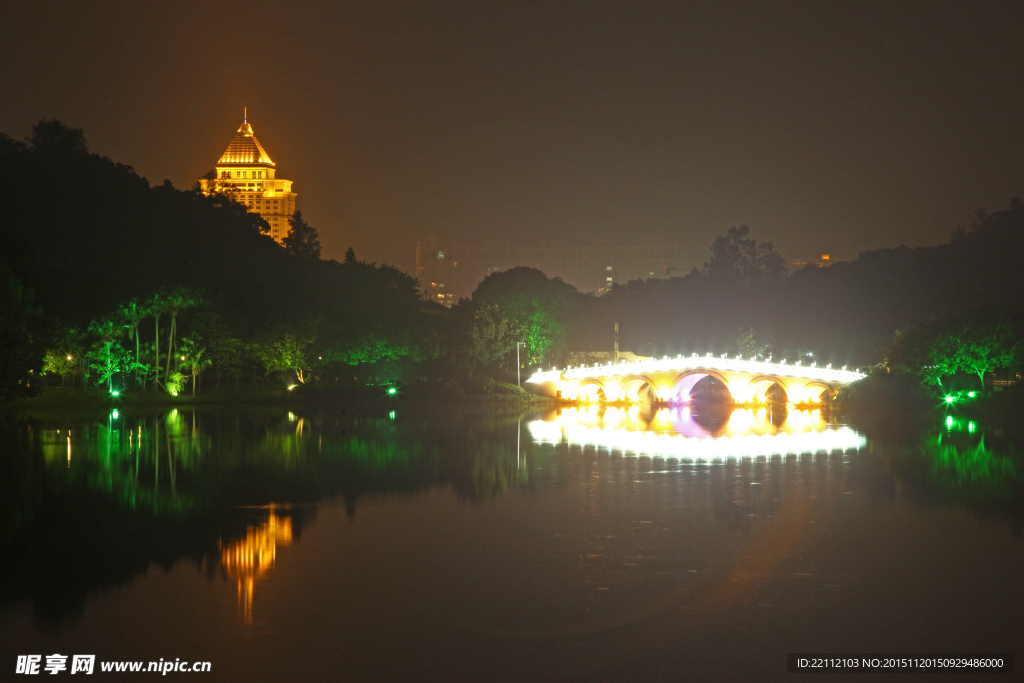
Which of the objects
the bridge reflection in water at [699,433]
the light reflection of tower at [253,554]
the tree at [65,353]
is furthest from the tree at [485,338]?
the light reflection of tower at [253,554]

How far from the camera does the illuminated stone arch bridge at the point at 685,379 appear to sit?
194 ft

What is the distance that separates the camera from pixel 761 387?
206 ft

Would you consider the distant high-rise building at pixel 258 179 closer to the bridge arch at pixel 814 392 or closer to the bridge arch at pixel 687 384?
the bridge arch at pixel 687 384

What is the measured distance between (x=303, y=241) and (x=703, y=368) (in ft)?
147

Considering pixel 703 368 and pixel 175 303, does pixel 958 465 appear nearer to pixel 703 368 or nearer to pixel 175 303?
pixel 703 368

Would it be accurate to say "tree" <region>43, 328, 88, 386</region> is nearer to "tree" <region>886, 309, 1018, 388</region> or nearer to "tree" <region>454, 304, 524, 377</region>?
"tree" <region>454, 304, 524, 377</region>

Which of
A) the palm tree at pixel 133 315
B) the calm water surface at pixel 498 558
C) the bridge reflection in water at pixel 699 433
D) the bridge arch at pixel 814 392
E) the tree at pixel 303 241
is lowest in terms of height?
the calm water surface at pixel 498 558

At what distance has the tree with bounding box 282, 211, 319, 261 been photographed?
92150mm

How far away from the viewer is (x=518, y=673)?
12250 mm

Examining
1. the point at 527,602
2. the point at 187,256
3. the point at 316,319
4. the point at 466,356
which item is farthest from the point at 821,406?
the point at 527,602

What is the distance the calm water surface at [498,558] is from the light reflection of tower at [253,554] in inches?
3.2

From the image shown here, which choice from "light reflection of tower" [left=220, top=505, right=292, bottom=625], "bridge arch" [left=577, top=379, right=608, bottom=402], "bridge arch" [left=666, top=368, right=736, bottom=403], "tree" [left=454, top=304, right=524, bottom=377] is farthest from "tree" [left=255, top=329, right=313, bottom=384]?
"light reflection of tower" [left=220, top=505, right=292, bottom=625]

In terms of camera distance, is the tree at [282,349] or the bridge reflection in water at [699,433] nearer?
the bridge reflection in water at [699,433]

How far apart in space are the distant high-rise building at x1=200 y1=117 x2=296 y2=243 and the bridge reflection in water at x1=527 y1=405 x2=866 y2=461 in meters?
102
